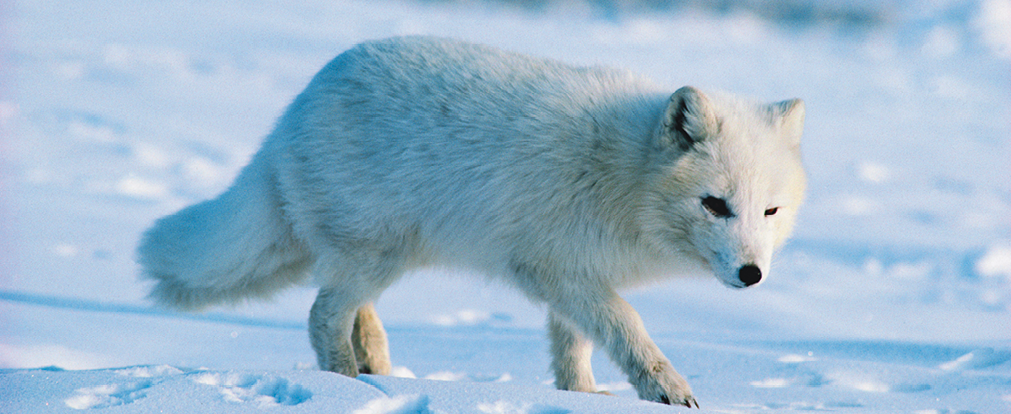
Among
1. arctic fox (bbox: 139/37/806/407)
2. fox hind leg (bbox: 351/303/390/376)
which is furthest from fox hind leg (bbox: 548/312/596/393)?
fox hind leg (bbox: 351/303/390/376)

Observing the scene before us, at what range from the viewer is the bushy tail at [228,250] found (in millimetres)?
3168

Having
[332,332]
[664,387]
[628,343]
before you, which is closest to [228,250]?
[332,332]

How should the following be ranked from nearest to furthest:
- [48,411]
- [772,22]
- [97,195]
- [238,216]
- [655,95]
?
[48,411] → [655,95] → [238,216] → [97,195] → [772,22]

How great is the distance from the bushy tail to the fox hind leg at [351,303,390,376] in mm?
307

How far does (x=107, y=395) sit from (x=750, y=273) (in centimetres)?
169

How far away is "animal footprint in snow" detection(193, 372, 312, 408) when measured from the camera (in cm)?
217

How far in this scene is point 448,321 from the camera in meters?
4.38

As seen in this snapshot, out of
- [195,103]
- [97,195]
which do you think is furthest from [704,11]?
[97,195]

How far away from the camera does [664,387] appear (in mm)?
2414

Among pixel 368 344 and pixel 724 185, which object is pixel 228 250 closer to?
pixel 368 344

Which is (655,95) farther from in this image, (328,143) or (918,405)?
(918,405)

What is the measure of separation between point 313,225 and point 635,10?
575 inches

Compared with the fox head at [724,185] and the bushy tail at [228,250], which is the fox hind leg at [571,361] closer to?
the fox head at [724,185]

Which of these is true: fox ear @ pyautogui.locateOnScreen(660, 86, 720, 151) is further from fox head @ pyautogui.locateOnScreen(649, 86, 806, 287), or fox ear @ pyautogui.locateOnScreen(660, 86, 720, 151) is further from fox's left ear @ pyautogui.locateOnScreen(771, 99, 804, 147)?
fox's left ear @ pyautogui.locateOnScreen(771, 99, 804, 147)
